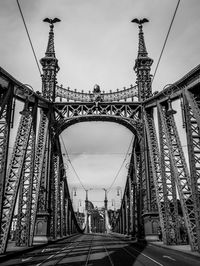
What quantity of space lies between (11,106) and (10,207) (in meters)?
4.99

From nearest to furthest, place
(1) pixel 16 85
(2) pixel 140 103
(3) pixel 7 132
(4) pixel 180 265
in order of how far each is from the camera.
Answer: (4) pixel 180 265 < (3) pixel 7 132 < (1) pixel 16 85 < (2) pixel 140 103

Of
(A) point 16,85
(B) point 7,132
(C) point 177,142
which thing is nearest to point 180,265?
(C) point 177,142

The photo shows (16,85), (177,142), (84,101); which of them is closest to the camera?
(16,85)

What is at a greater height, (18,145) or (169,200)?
(18,145)

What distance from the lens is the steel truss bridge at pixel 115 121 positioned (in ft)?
45.7

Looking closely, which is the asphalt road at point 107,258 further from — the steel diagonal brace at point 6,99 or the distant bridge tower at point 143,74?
the distant bridge tower at point 143,74

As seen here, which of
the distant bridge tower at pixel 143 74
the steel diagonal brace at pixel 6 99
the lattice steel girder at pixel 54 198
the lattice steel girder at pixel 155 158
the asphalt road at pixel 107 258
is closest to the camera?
the asphalt road at pixel 107 258

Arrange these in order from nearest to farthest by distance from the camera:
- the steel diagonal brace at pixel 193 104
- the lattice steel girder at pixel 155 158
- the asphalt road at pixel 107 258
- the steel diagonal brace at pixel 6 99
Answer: the asphalt road at pixel 107 258 → the steel diagonal brace at pixel 6 99 → the steel diagonal brace at pixel 193 104 → the lattice steel girder at pixel 155 158

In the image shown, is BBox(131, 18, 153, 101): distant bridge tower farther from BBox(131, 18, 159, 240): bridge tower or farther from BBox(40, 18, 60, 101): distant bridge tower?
BBox(40, 18, 60, 101): distant bridge tower

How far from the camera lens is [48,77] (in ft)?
88.6

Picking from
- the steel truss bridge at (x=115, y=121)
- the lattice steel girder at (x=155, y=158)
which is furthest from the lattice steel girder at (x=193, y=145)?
the lattice steel girder at (x=155, y=158)

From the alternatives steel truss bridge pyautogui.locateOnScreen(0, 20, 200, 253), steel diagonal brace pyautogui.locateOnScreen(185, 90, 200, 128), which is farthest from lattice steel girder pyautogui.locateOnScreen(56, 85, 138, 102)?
steel diagonal brace pyautogui.locateOnScreen(185, 90, 200, 128)

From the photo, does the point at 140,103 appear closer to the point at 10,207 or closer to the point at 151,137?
the point at 151,137

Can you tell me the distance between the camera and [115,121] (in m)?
27.6
